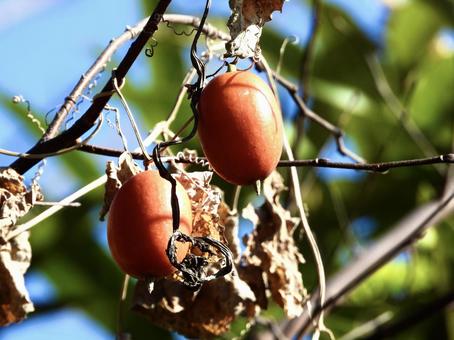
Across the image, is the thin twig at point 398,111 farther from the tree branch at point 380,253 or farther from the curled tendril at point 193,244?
the curled tendril at point 193,244

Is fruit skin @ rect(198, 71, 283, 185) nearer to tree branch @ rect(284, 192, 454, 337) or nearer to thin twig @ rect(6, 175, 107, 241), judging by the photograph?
thin twig @ rect(6, 175, 107, 241)

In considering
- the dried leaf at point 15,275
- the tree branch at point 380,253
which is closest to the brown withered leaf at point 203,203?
the dried leaf at point 15,275

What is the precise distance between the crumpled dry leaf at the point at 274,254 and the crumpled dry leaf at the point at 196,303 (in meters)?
0.03

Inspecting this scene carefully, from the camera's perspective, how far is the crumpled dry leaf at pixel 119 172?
125 cm

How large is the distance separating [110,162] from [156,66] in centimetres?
147

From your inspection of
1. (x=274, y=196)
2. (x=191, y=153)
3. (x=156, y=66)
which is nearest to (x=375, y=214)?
(x=156, y=66)

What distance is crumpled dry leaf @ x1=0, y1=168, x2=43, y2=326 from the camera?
1.29m

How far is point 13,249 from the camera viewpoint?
4.53 feet

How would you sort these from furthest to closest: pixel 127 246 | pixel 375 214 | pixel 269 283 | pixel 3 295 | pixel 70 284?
pixel 375 214 → pixel 70 284 → pixel 269 283 → pixel 3 295 → pixel 127 246

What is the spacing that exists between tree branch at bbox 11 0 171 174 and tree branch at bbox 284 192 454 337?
628mm

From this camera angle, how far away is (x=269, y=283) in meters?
1.49

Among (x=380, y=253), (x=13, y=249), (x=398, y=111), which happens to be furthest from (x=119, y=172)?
(x=398, y=111)

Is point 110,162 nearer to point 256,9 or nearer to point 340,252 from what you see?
point 256,9

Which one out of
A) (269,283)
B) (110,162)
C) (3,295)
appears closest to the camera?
(110,162)
